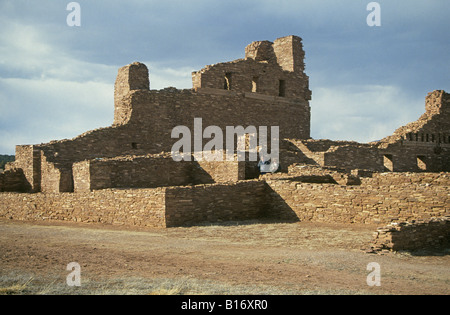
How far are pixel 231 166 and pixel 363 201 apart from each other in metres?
6.51

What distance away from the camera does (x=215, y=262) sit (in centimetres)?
817

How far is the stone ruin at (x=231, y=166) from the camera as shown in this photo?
42.5 feet

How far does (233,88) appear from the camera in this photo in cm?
2631

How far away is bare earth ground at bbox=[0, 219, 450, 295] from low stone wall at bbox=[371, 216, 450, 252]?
1.09 feet

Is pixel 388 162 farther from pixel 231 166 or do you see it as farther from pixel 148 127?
pixel 148 127

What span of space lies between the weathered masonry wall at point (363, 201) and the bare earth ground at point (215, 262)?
1.98ft

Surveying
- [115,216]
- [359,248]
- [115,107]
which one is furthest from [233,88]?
[359,248]

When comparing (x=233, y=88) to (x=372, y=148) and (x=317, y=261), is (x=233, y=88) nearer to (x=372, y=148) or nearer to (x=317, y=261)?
(x=372, y=148)

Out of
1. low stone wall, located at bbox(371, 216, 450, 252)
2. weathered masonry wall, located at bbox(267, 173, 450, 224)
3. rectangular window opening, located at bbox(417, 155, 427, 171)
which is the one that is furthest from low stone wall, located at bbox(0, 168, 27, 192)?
rectangular window opening, located at bbox(417, 155, 427, 171)

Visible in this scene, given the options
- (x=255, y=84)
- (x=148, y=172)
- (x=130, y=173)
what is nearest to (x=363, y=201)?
(x=148, y=172)

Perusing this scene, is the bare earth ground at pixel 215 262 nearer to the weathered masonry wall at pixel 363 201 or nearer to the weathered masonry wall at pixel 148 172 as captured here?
the weathered masonry wall at pixel 363 201

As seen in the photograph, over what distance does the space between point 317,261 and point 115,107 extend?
760 inches

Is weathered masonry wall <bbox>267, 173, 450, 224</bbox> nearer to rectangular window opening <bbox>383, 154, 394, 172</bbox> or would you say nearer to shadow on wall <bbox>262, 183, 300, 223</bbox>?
shadow on wall <bbox>262, 183, 300, 223</bbox>

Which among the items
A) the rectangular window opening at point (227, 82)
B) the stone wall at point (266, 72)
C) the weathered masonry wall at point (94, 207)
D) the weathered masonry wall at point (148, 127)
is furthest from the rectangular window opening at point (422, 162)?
the weathered masonry wall at point (94, 207)
